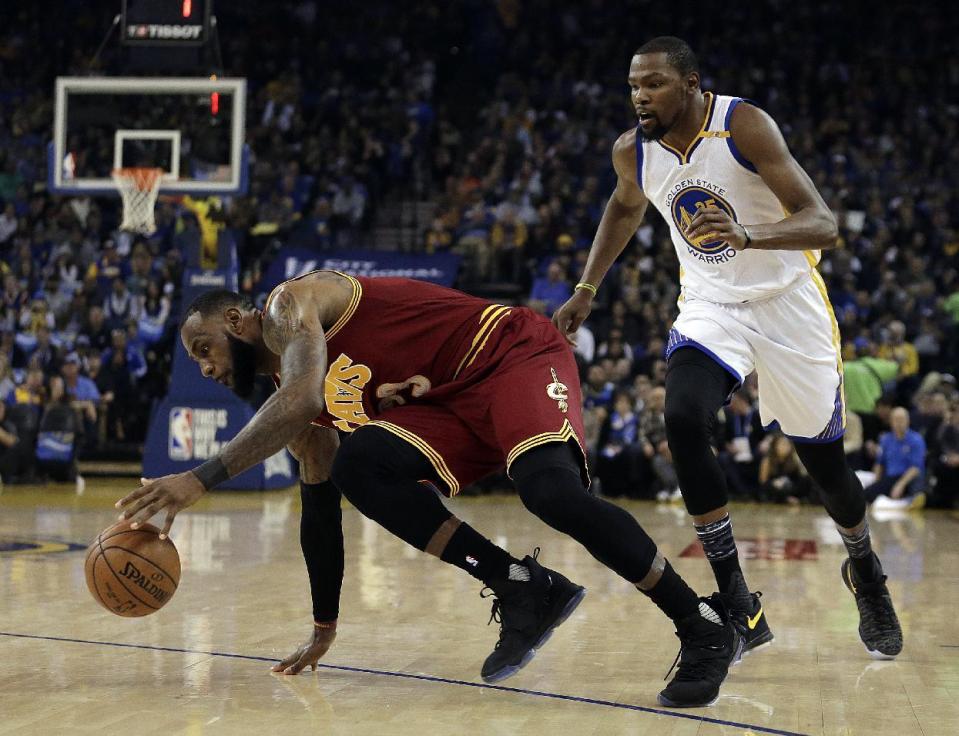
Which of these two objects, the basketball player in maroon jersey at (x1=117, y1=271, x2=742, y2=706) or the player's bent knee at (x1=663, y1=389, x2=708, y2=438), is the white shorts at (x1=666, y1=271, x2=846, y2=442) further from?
the basketball player in maroon jersey at (x1=117, y1=271, x2=742, y2=706)

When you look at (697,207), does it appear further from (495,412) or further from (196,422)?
(196,422)

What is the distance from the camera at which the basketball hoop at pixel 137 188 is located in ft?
41.7

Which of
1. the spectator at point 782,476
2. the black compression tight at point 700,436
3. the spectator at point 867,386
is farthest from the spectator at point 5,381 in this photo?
the black compression tight at point 700,436

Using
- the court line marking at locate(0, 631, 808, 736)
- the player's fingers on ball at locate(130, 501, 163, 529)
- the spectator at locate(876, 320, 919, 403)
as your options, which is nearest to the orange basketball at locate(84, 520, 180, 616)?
the player's fingers on ball at locate(130, 501, 163, 529)

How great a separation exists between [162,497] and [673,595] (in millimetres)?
1575

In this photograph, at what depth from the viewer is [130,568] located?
398 centimetres

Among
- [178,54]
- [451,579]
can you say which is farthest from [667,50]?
[178,54]

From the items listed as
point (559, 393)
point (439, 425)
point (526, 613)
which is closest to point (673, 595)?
point (526, 613)

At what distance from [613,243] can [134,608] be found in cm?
230

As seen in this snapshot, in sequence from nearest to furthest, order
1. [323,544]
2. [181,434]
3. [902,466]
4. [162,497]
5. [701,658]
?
[162,497]
[701,658]
[323,544]
[902,466]
[181,434]

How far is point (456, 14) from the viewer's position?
23.3 m

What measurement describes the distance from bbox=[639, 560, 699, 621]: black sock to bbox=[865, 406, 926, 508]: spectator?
9.25 m

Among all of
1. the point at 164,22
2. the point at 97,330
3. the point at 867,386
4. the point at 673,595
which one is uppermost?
the point at 164,22

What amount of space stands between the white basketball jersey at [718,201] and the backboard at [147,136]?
8316 mm
